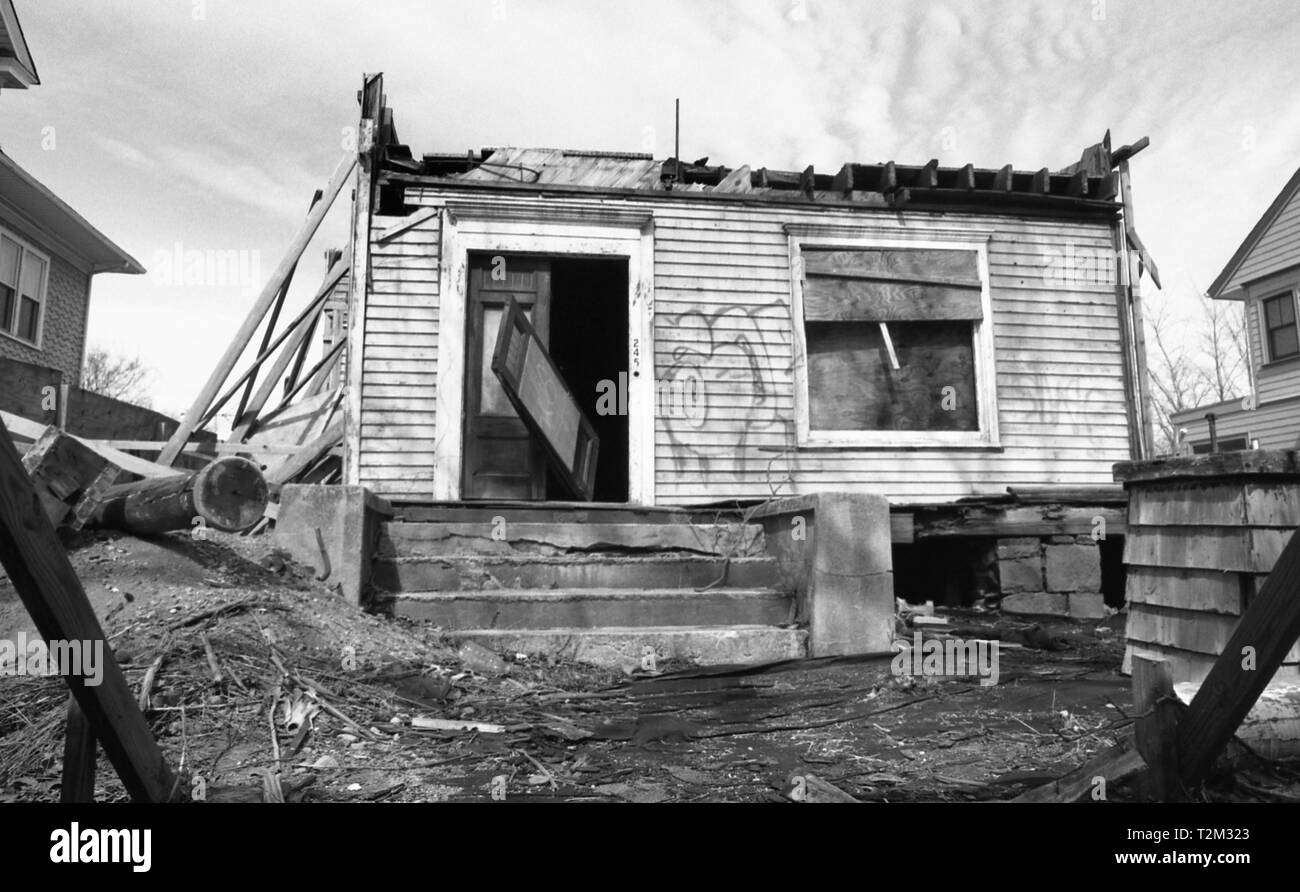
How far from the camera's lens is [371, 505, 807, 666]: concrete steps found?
16.5 ft

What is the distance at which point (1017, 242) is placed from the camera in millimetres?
8266

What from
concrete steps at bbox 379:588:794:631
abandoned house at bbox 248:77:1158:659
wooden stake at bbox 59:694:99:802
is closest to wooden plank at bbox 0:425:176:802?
wooden stake at bbox 59:694:99:802

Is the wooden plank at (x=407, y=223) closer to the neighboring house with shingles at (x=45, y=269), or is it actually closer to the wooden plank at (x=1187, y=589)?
the wooden plank at (x=1187, y=589)

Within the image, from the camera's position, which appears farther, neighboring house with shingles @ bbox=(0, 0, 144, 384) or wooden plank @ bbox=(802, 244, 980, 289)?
neighboring house with shingles @ bbox=(0, 0, 144, 384)

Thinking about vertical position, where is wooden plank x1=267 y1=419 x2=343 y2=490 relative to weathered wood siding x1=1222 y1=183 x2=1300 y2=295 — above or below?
below

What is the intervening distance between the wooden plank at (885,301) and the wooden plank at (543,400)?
260cm

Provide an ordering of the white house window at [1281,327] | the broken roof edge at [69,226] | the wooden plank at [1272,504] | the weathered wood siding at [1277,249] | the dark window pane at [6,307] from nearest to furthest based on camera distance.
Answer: the wooden plank at [1272,504], the broken roof edge at [69,226], the dark window pane at [6,307], the weathered wood siding at [1277,249], the white house window at [1281,327]

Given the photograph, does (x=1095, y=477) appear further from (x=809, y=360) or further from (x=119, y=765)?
(x=119, y=765)

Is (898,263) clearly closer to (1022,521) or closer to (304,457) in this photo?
(1022,521)

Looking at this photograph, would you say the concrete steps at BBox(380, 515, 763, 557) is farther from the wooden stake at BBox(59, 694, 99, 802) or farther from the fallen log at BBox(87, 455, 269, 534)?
the wooden stake at BBox(59, 694, 99, 802)

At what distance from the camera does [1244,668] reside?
1.91 metres

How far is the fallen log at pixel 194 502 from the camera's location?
4.09 metres

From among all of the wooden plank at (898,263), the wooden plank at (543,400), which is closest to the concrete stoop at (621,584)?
the wooden plank at (543,400)
